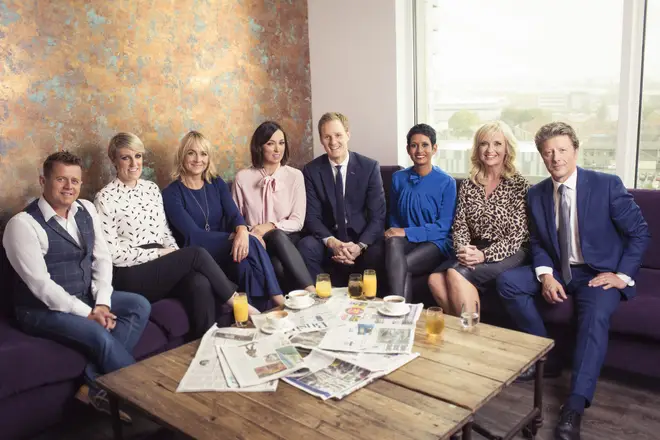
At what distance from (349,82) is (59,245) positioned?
8.46 feet

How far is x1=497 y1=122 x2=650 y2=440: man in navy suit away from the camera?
2.69 metres

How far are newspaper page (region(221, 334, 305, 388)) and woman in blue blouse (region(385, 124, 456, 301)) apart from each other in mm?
1263

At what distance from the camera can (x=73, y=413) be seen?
247 cm

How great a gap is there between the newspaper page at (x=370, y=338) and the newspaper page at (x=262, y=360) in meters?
0.13

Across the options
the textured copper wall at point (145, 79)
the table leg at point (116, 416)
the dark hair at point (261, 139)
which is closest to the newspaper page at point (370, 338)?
the table leg at point (116, 416)

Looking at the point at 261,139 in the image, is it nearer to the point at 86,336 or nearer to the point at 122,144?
the point at 122,144

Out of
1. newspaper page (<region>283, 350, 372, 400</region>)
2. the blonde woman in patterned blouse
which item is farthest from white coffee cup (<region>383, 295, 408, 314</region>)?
the blonde woman in patterned blouse

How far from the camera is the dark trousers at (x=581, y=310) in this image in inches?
94.7

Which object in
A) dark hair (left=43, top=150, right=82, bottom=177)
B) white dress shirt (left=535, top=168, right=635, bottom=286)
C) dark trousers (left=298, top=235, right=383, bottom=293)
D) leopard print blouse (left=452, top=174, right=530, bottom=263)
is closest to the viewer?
dark hair (left=43, top=150, right=82, bottom=177)

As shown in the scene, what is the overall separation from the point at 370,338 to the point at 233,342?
1.64 feet

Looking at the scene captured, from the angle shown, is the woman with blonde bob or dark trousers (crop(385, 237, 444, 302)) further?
dark trousers (crop(385, 237, 444, 302))

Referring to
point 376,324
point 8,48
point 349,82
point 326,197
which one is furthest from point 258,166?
point 376,324

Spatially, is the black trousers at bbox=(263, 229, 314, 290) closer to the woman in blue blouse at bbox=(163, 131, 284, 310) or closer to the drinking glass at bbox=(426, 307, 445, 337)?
the woman in blue blouse at bbox=(163, 131, 284, 310)

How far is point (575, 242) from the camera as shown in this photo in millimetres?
2822
